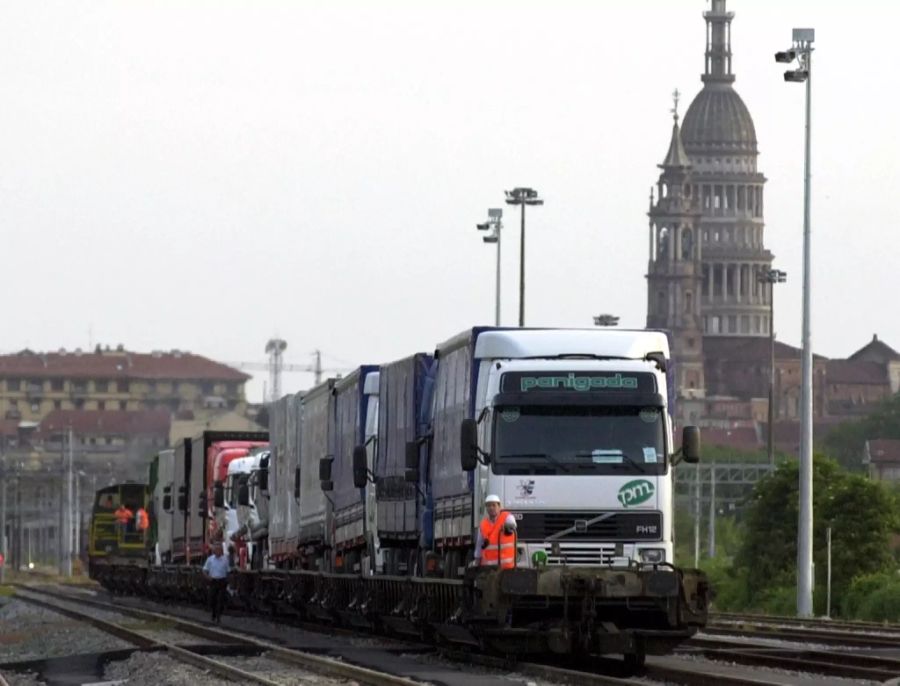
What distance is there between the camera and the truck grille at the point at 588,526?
95.3 ft

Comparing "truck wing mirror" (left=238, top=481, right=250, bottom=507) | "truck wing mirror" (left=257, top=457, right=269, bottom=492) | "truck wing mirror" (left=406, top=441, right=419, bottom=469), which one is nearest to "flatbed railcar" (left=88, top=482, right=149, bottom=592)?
"truck wing mirror" (left=238, top=481, right=250, bottom=507)

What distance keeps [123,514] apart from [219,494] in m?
26.5

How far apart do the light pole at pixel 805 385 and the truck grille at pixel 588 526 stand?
22.2 meters

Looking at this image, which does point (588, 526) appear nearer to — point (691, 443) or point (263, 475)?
point (691, 443)

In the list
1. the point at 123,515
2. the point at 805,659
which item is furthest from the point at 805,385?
the point at 123,515

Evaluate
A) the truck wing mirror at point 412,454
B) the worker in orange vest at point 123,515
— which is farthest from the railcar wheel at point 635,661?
the worker in orange vest at point 123,515

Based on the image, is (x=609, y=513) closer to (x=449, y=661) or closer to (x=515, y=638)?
(x=515, y=638)

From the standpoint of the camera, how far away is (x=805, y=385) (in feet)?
174

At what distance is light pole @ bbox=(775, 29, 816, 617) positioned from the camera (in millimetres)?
51250

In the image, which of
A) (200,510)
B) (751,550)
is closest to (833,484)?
(751,550)

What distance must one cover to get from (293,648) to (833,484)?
4642 cm

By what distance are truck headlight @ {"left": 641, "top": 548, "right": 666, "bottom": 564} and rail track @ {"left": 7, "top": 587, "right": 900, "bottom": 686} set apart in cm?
112

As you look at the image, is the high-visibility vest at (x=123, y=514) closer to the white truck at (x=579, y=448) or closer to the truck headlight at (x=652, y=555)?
the white truck at (x=579, y=448)

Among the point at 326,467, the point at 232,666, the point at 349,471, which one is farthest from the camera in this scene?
the point at 326,467
